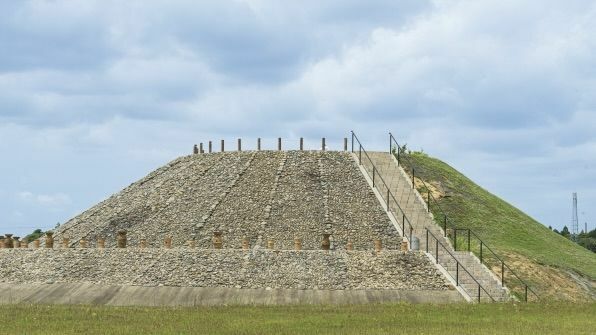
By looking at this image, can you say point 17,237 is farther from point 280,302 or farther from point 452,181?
point 452,181

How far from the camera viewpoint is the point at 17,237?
5544 cm

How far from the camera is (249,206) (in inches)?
2219

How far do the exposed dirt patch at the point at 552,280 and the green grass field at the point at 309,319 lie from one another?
6639 millimetres

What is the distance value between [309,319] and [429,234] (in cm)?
2066

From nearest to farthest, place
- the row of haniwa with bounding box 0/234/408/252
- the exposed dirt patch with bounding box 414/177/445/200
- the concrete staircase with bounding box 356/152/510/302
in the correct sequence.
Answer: the concrete staircase with bounding box 356/152/510/302
the row of haniwa with bounding box 0/234/408/252
the exposed dirt patch with bounding box 414/177/445/200

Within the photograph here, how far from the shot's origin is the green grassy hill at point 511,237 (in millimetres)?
47375

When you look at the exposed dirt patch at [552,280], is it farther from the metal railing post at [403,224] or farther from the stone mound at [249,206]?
→ the stone mound at [249,206]

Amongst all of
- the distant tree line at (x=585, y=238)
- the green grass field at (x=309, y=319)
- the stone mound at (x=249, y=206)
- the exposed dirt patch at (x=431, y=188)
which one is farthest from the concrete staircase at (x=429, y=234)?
the distant tree line at (x=585, y=238)

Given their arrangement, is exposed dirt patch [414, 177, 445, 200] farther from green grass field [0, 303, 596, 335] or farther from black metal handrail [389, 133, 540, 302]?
green grass field [0, 303, 596, 335]

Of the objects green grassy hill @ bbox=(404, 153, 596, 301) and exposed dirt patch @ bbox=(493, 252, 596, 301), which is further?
green grassy hill @ bbox=(404, 153, 596, 301)

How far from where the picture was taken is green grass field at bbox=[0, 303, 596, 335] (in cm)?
2919

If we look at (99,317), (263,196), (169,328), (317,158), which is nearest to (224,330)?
(169,328)

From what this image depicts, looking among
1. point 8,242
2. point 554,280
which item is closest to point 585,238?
point 554,280

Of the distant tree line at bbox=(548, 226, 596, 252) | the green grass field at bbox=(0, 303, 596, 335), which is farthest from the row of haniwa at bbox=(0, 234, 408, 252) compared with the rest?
the distant tree line at bbox=(548, 226, 596, 252)
